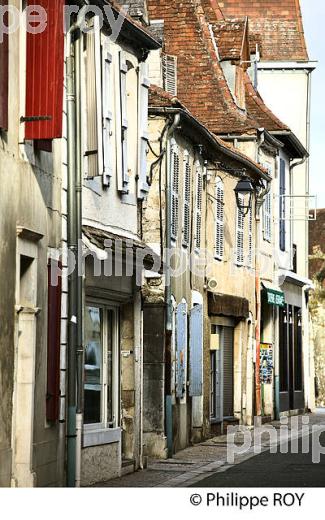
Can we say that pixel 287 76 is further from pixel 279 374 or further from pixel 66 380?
pixel 66 380

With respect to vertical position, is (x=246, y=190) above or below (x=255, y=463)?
above

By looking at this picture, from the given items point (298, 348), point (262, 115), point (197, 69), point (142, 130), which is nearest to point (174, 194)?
point (142, 130)

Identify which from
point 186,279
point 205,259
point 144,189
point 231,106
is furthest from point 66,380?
point 231,106

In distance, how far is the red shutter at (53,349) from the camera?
16031 millimetres

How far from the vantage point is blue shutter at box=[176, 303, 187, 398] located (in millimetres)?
25531

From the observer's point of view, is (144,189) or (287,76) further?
(287,76)

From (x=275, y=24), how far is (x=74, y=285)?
91.7 feet

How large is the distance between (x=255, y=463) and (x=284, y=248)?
17798 mm

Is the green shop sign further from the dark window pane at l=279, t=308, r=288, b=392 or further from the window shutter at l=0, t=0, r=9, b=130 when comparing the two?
the window shutter at l=0, t=0, r=9, b=130

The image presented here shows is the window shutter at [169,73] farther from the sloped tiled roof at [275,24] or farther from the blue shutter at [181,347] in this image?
the sloped tiled roof at [275,24]

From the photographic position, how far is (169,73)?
2842 cm

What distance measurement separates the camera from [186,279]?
86.9 ft

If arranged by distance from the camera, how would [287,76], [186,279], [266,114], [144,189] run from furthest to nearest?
1. [287,76]
2. [266,114]
3. [186,279]
4. [144,189]

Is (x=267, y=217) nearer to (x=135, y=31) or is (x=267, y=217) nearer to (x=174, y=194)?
(x=174, y=194)
